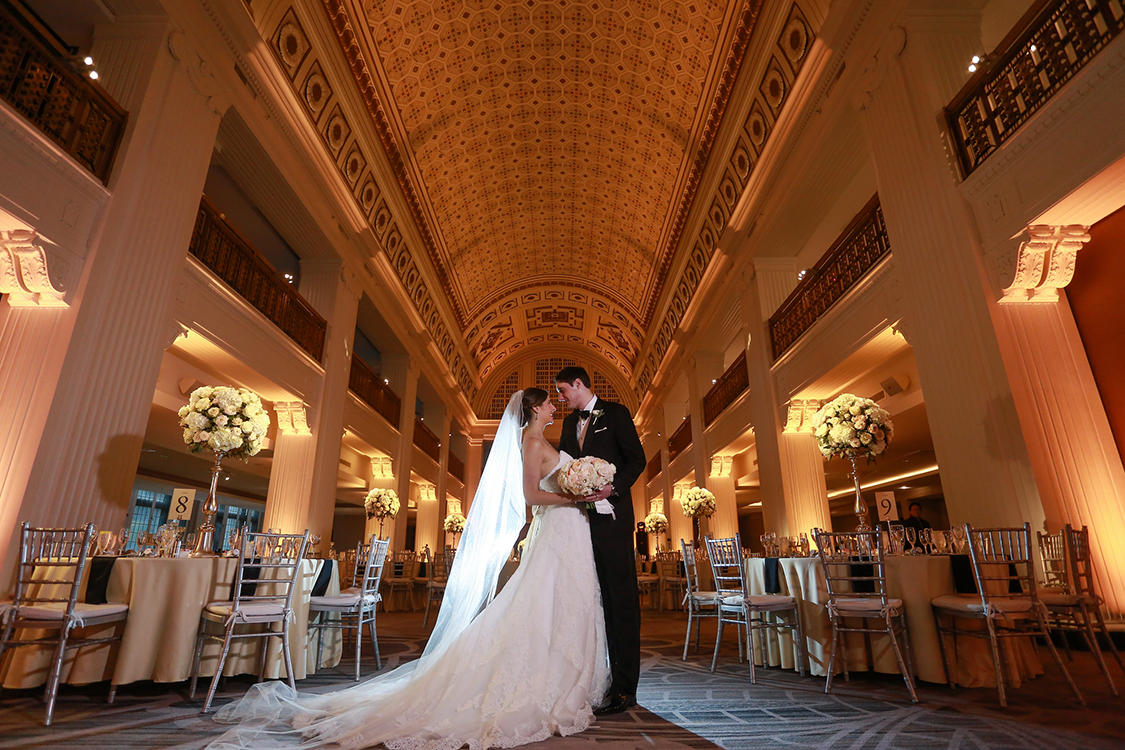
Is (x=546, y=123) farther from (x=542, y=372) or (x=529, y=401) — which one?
(x=542, y=372)

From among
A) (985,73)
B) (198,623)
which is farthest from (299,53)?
(985,73)

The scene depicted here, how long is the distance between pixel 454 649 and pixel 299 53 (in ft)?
25.4

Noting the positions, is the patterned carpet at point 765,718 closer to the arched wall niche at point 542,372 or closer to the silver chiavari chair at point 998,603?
the silver chiavari chair at point 998,603

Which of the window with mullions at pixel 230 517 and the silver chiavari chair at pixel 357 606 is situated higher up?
the window with mullions at pixel 230 517

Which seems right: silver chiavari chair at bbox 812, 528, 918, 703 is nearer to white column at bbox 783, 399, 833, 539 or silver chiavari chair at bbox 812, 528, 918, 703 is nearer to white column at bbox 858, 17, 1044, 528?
white column at bbox 858, 17, 1044, 528

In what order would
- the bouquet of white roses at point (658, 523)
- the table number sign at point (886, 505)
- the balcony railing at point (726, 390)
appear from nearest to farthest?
the table number sign at point (886, 505)
the balcony railing at point (726, 390)
the bouquet of white roses at point (658, 523)


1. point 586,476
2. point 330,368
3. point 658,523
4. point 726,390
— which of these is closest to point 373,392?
point 330,368

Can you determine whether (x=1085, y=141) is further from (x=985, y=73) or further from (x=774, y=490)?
(x=774, y=490)

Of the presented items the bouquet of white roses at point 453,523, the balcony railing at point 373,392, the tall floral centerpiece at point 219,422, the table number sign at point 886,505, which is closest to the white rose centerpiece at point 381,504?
the balcony railing at point 373,392

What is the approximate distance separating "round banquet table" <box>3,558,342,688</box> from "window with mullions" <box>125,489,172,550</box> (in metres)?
12.8

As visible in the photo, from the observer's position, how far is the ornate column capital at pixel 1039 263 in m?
4.27

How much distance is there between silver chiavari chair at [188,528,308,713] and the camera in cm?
338

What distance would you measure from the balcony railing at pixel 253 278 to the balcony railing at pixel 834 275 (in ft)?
23.8

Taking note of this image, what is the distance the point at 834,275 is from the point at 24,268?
26.5 feet
